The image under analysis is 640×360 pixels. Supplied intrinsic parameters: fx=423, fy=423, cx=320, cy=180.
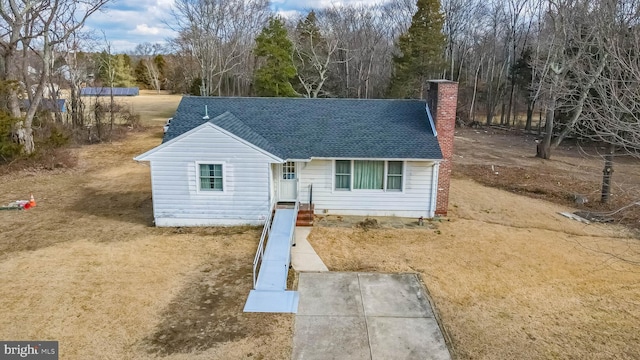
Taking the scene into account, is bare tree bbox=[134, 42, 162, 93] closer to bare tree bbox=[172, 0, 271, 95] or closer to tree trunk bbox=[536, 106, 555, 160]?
bare tree bbox=[172, 0, 271, 95]

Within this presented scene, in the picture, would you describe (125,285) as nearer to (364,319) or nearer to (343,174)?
(364,319)

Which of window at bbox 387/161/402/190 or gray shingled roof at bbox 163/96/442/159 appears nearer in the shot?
gray shingled roof at bbox 163/96/442/159

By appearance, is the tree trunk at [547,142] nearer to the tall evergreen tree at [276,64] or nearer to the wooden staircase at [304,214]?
the wooden staircase at [304,214]

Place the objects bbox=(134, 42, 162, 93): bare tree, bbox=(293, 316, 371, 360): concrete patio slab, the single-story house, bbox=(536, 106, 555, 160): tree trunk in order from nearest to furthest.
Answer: bbox=(293, 316, 371, 360): concrete patio slab, the single-story house, bbox=(536, 106, 555, 160): tree trunk, bbox=(134, 42, 162, 93): bare tree

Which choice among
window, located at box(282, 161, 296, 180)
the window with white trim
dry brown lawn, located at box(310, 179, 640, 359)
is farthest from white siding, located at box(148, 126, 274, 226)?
dry brown lawn, located at box(310, 179, 640, 359)

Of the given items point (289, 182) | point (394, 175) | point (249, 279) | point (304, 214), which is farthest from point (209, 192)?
point (394, 175)

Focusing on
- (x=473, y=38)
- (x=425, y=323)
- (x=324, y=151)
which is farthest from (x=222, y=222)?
(x=473, y=38)

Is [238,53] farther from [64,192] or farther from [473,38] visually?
[64,192]
